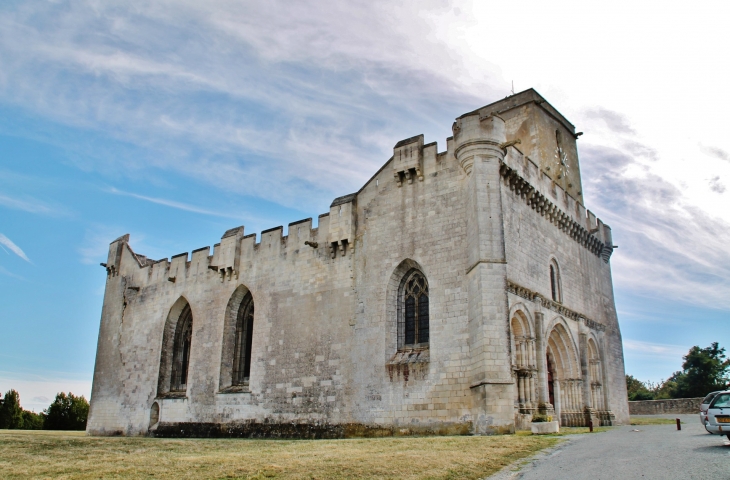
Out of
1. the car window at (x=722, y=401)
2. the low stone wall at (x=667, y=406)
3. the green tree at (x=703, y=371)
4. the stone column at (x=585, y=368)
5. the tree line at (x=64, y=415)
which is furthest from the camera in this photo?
the tree line at (x=64, y=415)

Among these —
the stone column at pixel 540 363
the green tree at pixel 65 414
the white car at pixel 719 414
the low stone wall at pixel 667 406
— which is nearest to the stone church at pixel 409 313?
the stone column at pixel 540 363

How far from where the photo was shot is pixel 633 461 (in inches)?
372

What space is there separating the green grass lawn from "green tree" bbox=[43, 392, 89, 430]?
31098mm

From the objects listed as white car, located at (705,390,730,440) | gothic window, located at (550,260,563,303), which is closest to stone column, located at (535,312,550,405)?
gothic window, located at (550,260,563,303)

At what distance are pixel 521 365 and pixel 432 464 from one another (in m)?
8.58

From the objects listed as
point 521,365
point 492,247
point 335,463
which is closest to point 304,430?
point 521,365

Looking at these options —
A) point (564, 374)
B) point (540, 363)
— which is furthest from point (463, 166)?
point (564, 374)

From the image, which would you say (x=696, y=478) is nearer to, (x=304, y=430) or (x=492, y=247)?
(x=492, y=247)

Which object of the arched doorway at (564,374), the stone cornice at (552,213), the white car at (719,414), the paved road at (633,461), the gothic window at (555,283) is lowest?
the paved road at (633,461)

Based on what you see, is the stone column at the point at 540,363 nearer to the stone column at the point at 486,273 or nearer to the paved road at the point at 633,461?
the stone column at the point at 486,273

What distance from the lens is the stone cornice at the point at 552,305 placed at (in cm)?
1794

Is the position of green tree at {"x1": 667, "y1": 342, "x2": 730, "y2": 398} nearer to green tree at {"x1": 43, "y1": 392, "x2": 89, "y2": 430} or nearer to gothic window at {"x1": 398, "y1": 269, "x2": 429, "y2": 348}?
gothic window at {"x1": 398, "y1": 269, "x2": 429, "y2": 348}

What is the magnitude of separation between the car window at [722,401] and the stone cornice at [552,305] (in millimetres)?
6282

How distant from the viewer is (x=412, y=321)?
756 inches
